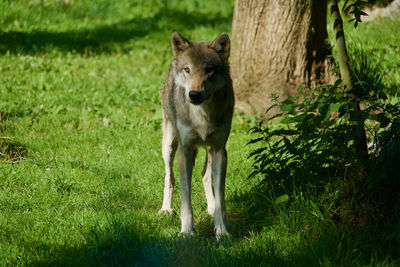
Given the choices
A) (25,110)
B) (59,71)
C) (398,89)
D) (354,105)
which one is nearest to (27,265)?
(354,105)

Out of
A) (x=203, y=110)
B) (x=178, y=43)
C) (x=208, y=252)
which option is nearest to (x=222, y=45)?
(x=178, y=43)

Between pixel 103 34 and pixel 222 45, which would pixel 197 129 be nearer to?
pixel 222 45

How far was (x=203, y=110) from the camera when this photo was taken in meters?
4.23

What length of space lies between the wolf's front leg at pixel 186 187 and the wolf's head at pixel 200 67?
64 centimetres

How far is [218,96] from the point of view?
4.29m

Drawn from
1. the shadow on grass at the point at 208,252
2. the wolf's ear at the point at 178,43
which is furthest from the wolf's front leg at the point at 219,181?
the wolf's ear at the point at 178,43

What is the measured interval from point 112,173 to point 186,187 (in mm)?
1540

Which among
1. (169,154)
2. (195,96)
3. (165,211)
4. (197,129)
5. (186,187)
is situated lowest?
(165,211)

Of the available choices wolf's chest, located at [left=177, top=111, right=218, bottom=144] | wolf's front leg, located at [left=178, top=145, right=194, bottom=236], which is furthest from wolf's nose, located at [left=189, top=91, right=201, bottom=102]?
wolf's front leg, located at [left=178, top=145, right=194, bottom=236]

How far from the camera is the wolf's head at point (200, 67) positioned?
398 centimetres

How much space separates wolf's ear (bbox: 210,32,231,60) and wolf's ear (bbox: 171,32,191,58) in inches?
10.0

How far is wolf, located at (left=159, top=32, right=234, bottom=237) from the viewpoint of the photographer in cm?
415

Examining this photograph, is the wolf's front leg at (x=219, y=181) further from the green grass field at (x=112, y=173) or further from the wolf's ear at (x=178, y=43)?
the wolf's ear at (x=178, y=43)

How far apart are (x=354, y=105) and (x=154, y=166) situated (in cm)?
282
